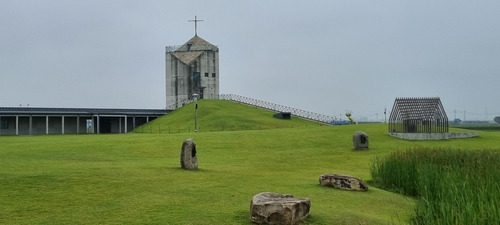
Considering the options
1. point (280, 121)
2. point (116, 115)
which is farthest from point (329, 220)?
point (116, 115)

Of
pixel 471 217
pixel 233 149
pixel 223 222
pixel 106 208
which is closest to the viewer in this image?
pixel 471 217

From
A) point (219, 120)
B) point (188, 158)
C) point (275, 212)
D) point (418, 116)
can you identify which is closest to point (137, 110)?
point (219, 120)

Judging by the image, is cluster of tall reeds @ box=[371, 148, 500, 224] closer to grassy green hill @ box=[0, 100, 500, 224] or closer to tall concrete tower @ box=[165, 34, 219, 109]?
grassy green hill @ box=[0, 100, 500, 224]

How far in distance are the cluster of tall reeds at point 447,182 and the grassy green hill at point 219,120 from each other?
139ft

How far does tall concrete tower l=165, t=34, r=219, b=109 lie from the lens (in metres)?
93.0

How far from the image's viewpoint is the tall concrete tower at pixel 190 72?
93000 mm

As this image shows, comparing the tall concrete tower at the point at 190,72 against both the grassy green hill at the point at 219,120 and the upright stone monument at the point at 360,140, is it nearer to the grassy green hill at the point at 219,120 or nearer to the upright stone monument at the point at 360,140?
the grassy green hill at the point at 219,120

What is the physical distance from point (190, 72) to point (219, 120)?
2778 cm

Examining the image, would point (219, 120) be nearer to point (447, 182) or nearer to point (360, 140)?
point (360, 140)

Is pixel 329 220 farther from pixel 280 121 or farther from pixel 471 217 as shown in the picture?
pixel 280 121

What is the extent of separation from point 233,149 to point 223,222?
21138mm

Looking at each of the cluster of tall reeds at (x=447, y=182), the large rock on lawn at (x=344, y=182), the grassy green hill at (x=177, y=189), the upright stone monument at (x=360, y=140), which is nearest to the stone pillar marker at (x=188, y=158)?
the grassy green hill at (x=177, y=189)

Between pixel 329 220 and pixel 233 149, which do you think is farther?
pixel 233 149

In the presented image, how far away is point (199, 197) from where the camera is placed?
13.8 meters
